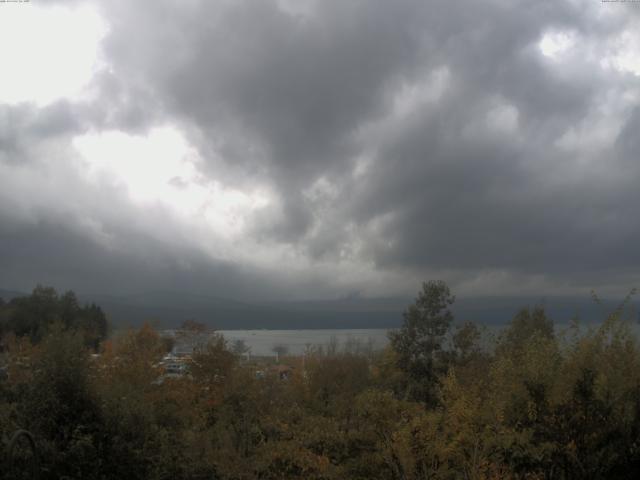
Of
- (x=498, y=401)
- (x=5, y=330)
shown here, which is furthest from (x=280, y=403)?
(x=5, y=330)

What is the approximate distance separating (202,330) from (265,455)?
98.7 ft

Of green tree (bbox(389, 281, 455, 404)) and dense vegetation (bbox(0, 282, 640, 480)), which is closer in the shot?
dense vegetation (bbox(0, 282, 640, 480))

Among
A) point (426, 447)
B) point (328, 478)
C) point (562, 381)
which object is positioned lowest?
point (328, 478)

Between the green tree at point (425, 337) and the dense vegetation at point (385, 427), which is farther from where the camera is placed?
the green tree at point (425, 337)

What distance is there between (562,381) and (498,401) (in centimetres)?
150

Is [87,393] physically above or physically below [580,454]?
above

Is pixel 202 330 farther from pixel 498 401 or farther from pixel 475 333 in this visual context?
pixel 498 401

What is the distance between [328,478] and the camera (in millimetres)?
15109

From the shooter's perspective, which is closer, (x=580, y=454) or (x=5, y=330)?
(x=580, y=454)

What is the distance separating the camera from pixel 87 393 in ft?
37.5

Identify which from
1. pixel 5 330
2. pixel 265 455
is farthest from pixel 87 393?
pixel 5 330

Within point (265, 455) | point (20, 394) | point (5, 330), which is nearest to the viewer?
point (20, 394)

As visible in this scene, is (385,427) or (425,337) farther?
(425,337)

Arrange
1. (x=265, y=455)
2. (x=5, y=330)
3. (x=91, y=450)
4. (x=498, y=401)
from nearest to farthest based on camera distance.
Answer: (x=91, y=450) → (x=498, y=401) → (x=265, y=455) → (x=5, y=330)
